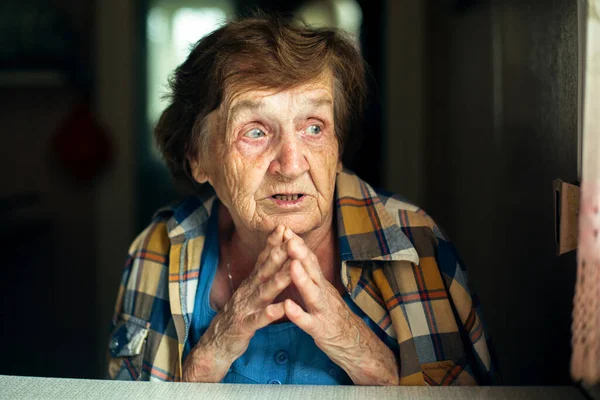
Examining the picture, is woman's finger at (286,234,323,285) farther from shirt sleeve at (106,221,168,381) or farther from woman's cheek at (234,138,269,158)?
shirt sleeve at (106,221,168,381)

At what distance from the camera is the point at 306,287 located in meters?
1.02

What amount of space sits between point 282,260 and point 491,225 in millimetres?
630

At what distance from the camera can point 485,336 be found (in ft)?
3.81

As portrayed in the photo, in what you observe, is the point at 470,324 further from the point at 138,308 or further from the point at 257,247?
the point at 138,308

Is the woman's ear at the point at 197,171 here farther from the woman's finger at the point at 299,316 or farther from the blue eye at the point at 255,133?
the woman's finger at the point at 299,316

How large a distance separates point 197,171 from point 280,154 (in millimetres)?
242

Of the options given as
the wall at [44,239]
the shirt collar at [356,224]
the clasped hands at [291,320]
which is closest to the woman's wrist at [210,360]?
the clasped hands at [291,320]

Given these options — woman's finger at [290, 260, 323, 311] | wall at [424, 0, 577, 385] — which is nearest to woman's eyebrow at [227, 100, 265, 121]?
woman's finger at [290, 260, 323, 311]

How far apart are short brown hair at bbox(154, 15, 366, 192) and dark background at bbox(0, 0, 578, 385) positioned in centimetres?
9

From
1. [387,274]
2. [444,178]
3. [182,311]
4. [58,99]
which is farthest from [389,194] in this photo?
[58,99]

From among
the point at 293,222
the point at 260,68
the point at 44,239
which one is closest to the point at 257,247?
the point at 293,222

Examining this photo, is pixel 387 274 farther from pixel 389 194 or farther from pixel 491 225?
pixel 491 225

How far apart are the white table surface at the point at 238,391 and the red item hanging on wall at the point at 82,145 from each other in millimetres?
970

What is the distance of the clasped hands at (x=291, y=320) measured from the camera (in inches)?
40.1
